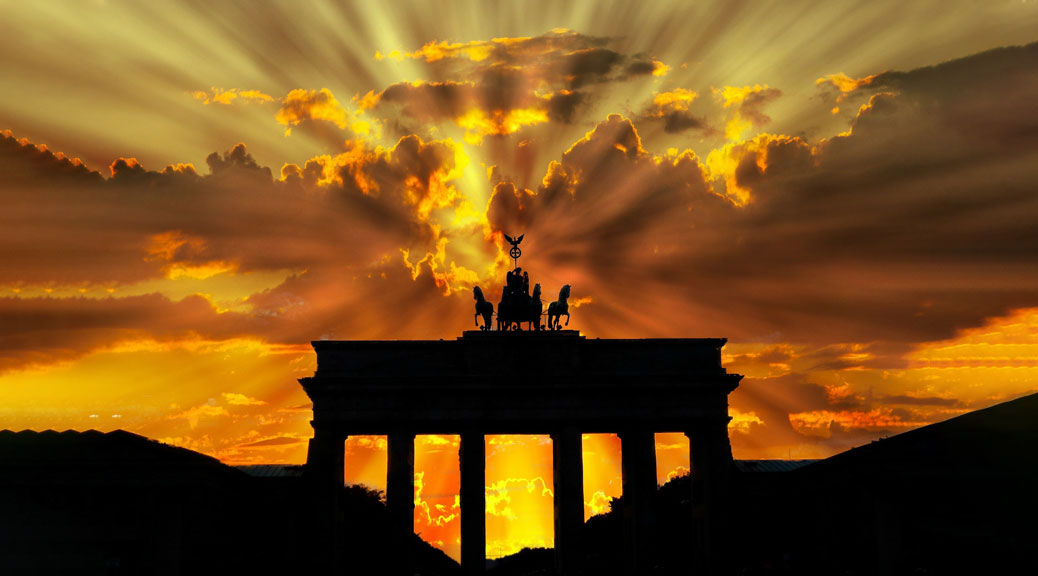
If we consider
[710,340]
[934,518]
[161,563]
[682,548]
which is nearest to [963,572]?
[934,518]

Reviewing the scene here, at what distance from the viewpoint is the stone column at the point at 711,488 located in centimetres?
6431

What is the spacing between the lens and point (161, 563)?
50.7 metres

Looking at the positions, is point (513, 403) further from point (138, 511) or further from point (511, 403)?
point (138, 511)

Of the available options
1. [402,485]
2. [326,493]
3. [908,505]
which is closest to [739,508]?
[402,485]

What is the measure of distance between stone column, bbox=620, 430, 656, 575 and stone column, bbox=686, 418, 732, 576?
265 cm

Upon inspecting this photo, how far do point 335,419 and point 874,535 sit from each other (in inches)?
1184

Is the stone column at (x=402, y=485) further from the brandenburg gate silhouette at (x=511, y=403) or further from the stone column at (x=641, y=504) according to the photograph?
the stone column at (x=641, y=504)

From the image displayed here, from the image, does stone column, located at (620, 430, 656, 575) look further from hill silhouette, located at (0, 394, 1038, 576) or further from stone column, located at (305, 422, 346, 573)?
stone column, located at (305, 422, 346, 573)

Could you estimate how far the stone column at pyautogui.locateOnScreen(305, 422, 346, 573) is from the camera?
6253cm

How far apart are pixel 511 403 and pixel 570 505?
676 cm

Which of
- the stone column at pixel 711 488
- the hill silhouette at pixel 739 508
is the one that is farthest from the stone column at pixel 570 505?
the stone column at pixel 711 488

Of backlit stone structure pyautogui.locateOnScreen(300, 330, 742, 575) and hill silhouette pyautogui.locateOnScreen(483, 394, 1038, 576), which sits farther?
backlit stone structure pyautogui.locateOnScreen(300, 330, 742, 575)

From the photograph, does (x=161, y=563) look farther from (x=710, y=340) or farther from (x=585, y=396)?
(x=710, y=340)

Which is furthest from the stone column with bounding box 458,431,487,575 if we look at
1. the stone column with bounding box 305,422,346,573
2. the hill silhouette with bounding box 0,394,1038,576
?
the stone column with bounding box 305,422,346,573
